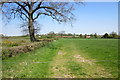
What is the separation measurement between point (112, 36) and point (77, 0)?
5907 centimetres

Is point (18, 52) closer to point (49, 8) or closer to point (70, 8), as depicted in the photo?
point (70, 8)

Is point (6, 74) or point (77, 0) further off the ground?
point (77, 0)

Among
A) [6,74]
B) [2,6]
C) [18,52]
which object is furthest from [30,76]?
[2,6]

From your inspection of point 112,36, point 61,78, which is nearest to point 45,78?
point 61,78

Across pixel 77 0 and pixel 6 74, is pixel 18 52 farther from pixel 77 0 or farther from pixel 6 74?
pixel 77 0

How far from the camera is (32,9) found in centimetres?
1920

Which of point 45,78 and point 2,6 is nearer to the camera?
point 45,78

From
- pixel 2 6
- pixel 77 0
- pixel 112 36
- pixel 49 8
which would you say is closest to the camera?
pixel 77 0

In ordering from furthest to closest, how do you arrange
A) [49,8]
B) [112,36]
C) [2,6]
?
[112,36] → [49,8] → [2,6]

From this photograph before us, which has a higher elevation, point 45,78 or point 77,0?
point 77,0

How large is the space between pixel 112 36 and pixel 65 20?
190 feet

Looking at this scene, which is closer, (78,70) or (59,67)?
(78,70)

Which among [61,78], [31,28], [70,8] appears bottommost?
[61,78]

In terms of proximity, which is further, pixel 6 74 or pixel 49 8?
pixel 49 8
